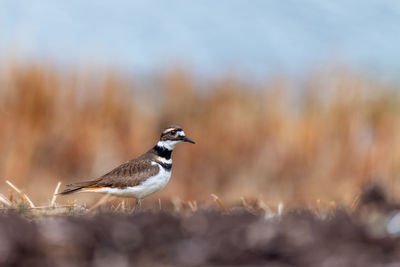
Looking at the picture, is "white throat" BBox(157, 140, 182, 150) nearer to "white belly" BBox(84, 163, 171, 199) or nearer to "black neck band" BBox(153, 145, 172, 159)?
"black neck band" BBox(153, 145, 172, 159)

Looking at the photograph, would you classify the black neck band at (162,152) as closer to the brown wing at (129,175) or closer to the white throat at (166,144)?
the white throat at (166,144)

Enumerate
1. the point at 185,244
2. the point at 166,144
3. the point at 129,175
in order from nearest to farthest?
the point at 185,244 → the point at 129,175 → the point at 166,144

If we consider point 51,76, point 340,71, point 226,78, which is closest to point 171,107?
point 226,78

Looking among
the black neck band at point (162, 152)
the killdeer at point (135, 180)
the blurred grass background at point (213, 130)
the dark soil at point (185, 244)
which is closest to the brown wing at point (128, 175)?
the killdeer at point (135, 180)

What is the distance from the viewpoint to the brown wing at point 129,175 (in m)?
7.82

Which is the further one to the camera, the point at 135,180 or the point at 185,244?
the point at 135,180

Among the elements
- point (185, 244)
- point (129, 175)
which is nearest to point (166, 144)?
point (129, 175)

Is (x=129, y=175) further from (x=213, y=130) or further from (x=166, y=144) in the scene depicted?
(x=213, y=130)

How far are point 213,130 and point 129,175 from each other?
727 cm

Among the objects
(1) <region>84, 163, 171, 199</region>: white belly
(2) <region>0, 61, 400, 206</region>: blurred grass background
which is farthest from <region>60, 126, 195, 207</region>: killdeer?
(2) <region>0, 61, 400, 206</region>: blurred grass background

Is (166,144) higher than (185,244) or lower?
higher

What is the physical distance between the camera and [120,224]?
12.5 feet

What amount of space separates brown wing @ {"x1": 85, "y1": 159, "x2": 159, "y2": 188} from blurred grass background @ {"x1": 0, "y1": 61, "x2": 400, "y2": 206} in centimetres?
535

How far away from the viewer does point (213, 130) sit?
15.0 m
